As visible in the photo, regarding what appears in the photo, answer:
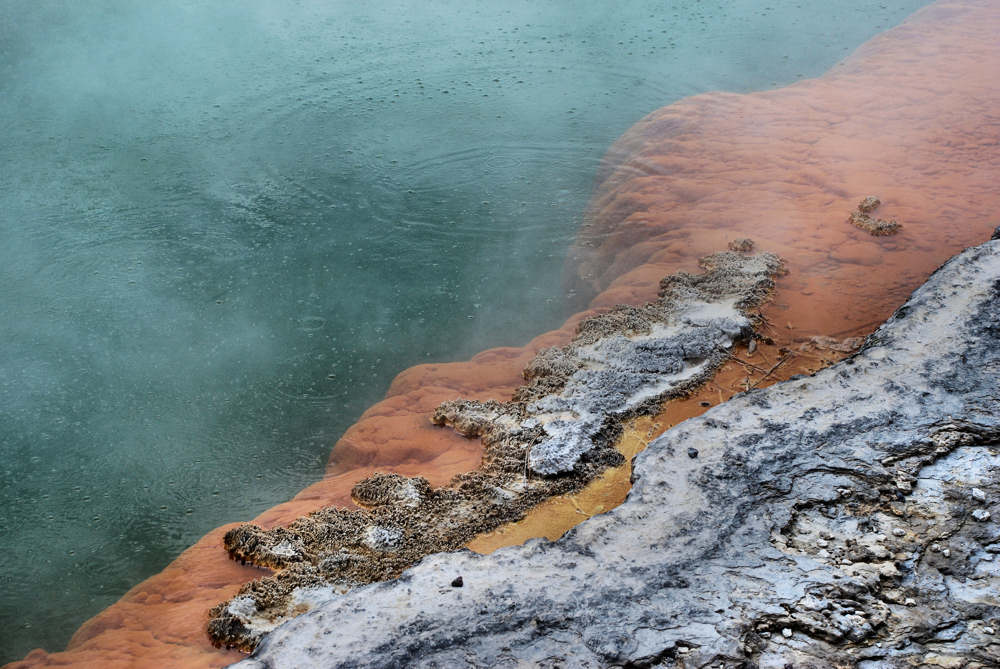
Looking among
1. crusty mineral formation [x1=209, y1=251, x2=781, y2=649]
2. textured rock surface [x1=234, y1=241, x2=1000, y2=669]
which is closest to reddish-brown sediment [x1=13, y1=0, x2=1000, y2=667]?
crusty mineral formation [x1=209, y1=251, x2=781, y2=649]

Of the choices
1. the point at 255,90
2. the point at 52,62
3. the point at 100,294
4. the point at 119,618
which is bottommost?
the point at 119,618

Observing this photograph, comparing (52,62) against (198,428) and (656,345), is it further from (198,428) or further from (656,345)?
(656,345)

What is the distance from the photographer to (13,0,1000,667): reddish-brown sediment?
3.33m

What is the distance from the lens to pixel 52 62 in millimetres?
8469

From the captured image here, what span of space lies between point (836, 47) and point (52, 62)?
971cm

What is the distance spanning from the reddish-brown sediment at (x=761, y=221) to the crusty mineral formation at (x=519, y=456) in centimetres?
14

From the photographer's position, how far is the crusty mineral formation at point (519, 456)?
315 cm

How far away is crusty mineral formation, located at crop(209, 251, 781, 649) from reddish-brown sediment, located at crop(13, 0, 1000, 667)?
0.14 metres

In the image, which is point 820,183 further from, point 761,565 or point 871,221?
point 761,565

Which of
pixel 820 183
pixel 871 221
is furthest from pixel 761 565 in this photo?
pixel 820 183

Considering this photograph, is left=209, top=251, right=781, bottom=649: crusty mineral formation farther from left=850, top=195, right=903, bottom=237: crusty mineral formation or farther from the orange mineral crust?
left=850, top=195, right=903, bottom=237: crusty mineral formation

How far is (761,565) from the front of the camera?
266 cm

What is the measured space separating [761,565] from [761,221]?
3.77 m

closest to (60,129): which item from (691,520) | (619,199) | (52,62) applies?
(52,62)
